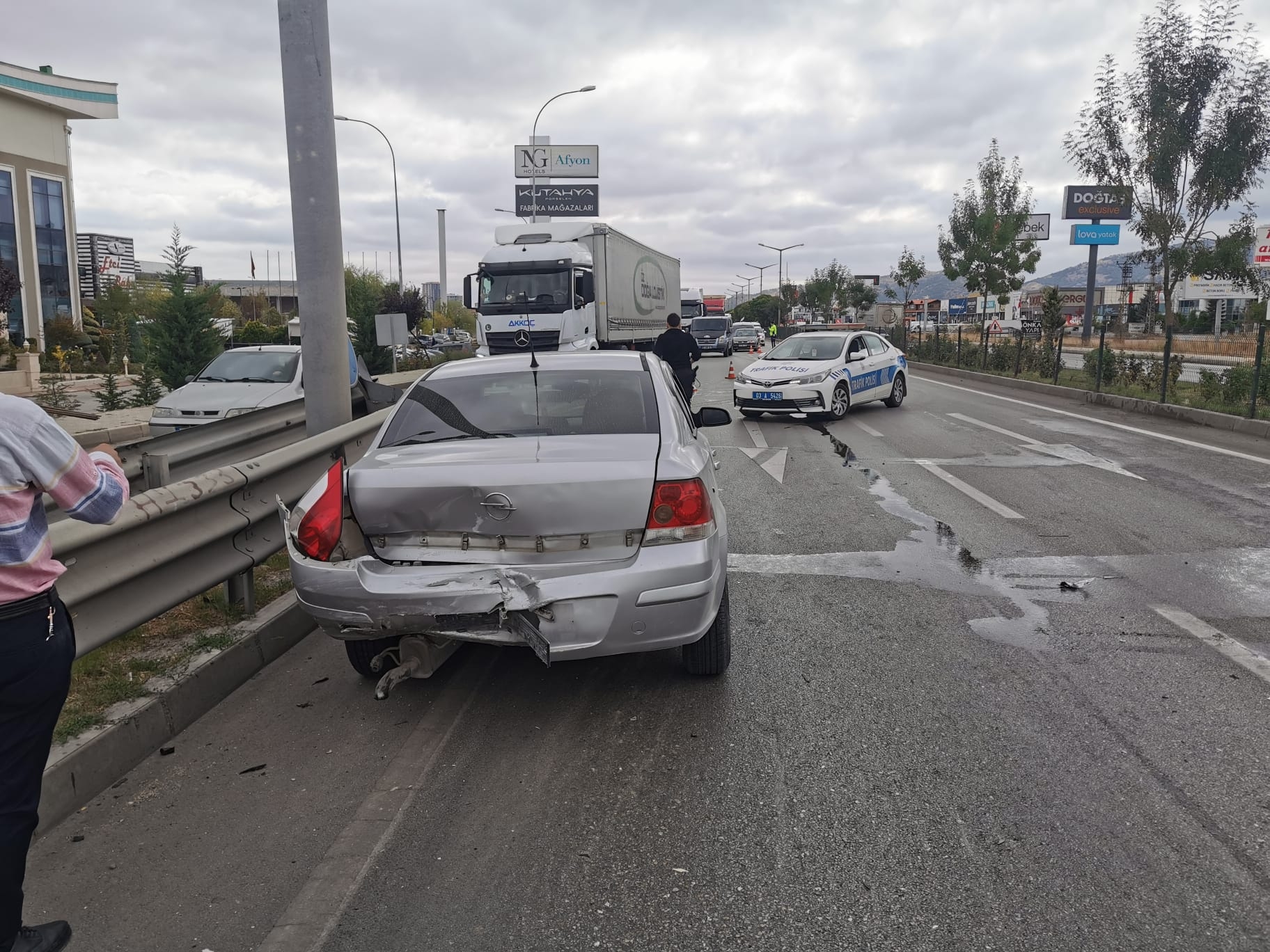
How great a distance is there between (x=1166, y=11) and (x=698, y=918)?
2372 centimetres

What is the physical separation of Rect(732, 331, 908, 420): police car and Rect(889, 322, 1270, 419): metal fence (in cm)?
509

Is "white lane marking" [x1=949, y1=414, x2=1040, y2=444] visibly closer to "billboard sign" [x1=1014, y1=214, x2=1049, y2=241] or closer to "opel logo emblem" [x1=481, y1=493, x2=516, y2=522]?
"opel logo emblem" [x1=481, y1=493, x2=516, y2=522]

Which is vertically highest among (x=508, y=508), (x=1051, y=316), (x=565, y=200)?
(x=565, y=200)

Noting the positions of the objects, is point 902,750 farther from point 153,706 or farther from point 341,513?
point 153,706

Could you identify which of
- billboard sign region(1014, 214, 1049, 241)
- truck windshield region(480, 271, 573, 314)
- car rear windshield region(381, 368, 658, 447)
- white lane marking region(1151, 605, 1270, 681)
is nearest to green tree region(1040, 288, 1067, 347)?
truck windshield region(480, 271, 573, 314)

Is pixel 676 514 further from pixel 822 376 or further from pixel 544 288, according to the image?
pixel 544 288

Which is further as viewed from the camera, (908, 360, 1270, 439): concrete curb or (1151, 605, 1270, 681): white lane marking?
(908, 360, 1270, 439): concrete curb

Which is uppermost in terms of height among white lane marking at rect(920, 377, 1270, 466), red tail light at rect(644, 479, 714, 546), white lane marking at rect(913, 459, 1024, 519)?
red tail light at rect(644, 479, 714, 546)

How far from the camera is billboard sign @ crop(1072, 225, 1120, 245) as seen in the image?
5766 cm

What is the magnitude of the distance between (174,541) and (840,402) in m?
13.9

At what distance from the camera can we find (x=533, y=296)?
2234 cm

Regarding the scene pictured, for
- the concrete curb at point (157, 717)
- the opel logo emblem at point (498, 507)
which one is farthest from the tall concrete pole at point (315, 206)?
the opel logo emblem at point (498, 507)

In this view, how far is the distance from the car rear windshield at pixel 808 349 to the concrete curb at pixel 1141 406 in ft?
19.6

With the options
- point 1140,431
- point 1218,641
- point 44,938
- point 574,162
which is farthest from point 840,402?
point 574,162
